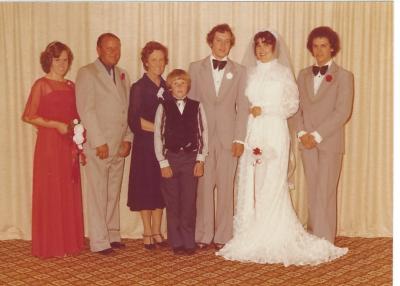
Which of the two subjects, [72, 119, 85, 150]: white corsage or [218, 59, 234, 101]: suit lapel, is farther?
[218, 59, 234, 101]: suit lapel

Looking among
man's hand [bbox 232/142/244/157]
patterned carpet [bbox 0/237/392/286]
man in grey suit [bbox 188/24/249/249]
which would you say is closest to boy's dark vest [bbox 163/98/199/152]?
man in grey suit [bbox 188/24/249/249]

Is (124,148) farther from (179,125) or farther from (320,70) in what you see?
(320,70)

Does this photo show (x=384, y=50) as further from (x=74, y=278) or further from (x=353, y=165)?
(x=74, y=278)

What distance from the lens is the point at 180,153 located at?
3.99 m

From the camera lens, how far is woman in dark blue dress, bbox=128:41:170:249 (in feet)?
13.5

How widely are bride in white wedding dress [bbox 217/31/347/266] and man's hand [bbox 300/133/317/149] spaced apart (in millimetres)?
173

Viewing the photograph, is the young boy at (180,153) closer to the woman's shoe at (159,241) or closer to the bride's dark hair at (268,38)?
the woman's shoe at (159,241)

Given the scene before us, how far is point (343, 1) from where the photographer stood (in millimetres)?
4586

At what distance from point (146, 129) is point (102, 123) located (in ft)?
1.14

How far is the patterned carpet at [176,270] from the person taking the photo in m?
3.54

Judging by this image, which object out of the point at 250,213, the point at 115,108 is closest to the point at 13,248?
the point at 115,108

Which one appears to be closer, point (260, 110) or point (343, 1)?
point (260, 110)

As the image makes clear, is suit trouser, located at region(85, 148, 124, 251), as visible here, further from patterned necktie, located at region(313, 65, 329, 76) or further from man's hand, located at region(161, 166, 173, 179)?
patterned necktie, located at region(313, 65, 329, 76)

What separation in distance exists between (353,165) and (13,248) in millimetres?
3090
